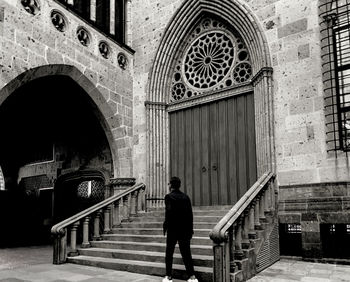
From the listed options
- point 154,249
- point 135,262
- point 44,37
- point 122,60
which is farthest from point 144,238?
point 122,60

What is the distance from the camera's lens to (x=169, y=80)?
30.8 ft

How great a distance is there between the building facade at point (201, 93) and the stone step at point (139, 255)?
2.20 metres

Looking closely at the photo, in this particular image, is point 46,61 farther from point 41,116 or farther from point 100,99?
point 41,116

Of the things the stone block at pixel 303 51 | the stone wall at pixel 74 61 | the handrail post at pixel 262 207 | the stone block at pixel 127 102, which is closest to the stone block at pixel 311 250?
the handrail post at pixel 262 207

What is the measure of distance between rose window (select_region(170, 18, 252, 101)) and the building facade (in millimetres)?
27

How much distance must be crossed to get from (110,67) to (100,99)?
86 centimetres

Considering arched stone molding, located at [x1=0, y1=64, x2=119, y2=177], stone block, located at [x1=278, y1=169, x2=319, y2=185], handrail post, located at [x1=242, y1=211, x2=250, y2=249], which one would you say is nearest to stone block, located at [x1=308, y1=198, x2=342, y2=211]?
stone block, located at [x1=278, y1=169, x2=319, y2=185]

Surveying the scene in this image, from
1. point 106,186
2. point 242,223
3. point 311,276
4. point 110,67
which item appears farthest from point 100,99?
point 311,276

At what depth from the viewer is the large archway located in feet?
32.6

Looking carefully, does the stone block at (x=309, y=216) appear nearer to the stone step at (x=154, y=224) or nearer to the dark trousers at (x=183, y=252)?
the stone step at (x=154, y=224)

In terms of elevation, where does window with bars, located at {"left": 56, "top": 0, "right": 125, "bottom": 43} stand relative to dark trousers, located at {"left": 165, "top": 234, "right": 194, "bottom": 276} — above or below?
above

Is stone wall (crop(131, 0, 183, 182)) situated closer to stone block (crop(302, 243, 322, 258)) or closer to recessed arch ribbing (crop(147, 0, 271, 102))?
recessed arch ribbing (crop(147, 0, 271, 102))

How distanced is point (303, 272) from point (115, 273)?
277 centimetres

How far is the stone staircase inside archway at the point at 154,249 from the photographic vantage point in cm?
526
